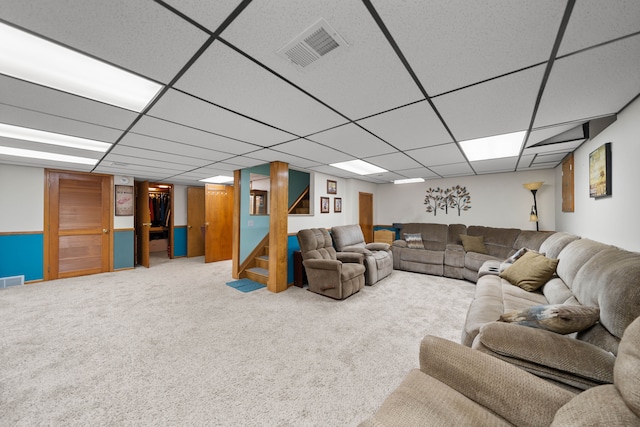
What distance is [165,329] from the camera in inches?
108

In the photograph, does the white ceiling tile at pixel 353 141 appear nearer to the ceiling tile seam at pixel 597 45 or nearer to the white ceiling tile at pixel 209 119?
the white ceiling tile at pixel 209 119

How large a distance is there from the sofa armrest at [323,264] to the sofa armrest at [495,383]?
238cm

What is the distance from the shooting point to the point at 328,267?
371 centimetres

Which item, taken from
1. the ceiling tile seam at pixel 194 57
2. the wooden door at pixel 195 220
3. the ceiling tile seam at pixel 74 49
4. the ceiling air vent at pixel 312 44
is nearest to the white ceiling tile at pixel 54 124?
the ceiling tile seam at pixel 194 57

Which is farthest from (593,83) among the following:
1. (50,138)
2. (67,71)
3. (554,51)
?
(50,138)

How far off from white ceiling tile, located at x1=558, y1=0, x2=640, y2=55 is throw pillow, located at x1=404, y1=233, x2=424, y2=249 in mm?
4581

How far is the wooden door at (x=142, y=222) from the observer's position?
5.93m

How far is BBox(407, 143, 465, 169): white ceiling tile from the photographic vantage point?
10.8 ft

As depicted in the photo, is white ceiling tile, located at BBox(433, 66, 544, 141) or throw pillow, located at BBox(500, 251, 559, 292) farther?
throw pillow, located at BBox(500, 251, 559, 292)

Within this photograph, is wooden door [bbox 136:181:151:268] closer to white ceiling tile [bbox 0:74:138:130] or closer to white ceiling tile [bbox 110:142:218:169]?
white ceiling tile [bbox 110:142:218:169]

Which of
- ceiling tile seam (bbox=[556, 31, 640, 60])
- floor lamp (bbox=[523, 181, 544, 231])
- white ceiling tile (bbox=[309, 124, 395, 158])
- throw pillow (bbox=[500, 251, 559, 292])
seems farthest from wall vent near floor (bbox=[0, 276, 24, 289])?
floor lamp (bbox=[523, 181, 544, 231])

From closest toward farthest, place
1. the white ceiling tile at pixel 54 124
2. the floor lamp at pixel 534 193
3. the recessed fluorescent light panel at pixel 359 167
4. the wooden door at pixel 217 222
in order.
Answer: the white ceiling tile at pixel 54 124, the recessed fluorescent light panel at pixel 359 167, the floor lamp at pixel 534 193, the wooden door at pixel 217 222

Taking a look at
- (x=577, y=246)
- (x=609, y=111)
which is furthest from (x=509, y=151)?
(x=577, y=246)

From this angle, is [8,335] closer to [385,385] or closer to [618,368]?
[385,385]
